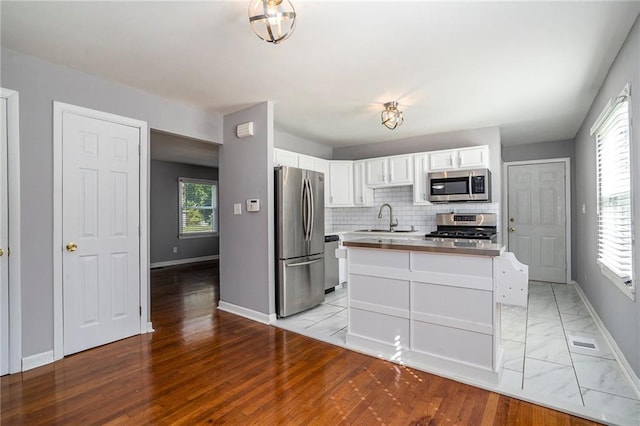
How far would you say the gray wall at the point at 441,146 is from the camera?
4.57 m

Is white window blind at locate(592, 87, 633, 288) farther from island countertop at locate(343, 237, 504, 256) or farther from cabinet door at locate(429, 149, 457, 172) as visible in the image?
cabinet door at locate(429, 149, 457, 172)

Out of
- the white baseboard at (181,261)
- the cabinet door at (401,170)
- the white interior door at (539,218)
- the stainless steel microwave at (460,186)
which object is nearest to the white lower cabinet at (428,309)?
the stainless steel microwave at (460,186)

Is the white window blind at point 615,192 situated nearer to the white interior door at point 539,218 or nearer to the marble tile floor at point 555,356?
the marble tile floor at point 555,356

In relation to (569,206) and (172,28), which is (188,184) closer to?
(172,28)

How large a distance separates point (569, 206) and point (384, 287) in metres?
4.54

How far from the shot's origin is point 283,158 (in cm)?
436

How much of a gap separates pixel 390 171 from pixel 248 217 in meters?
2.51

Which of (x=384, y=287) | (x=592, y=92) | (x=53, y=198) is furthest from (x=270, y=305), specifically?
(x=592, y=92)

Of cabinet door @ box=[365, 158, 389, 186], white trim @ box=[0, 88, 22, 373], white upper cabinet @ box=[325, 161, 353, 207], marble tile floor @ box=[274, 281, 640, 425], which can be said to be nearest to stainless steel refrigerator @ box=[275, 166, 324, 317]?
marble tile floor @ box=[274, 281, 640, 425]

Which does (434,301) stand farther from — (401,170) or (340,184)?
(340,184)

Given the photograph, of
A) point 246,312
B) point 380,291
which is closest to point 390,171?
point 380,291

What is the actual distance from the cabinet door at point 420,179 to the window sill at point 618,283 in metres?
2.24

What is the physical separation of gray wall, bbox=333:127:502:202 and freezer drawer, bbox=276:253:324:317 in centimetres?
243

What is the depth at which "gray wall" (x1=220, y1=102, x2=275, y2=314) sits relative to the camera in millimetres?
3568
